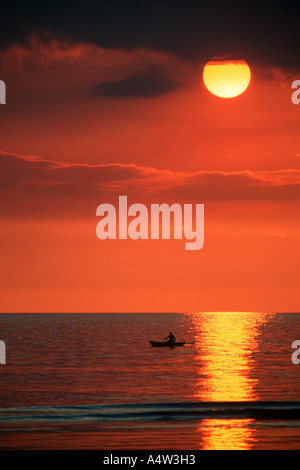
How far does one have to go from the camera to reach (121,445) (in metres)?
45.0

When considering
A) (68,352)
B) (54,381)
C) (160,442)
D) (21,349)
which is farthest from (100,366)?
(160,442)

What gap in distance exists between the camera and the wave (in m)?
55.8

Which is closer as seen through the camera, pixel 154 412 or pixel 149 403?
pixel 154 412

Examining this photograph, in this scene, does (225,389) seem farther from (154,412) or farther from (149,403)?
(154,412)

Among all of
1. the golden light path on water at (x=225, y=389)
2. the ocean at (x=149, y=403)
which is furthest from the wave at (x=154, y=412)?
the golden light path on water at (x=225, y=389)

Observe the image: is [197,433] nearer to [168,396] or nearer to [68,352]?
[168,396]

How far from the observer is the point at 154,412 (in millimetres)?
58969

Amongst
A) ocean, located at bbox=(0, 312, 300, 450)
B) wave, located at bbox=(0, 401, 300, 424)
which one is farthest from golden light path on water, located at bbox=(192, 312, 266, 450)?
wave, located at bbox=(0, 401, 300, 424)

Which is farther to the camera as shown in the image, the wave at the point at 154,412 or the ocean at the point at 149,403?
the wave at the point at 154,412

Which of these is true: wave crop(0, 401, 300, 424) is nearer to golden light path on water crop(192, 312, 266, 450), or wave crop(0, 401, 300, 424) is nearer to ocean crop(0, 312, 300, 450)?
ocean crop(0, 312, 300, 450)

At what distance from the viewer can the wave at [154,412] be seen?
183 ft

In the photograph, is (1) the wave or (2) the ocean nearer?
(2) the ocean

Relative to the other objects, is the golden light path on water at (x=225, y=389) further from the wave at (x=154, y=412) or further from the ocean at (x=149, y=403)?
the wave at (x=154, y=412)

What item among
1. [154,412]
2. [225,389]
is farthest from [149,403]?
[225,389]
